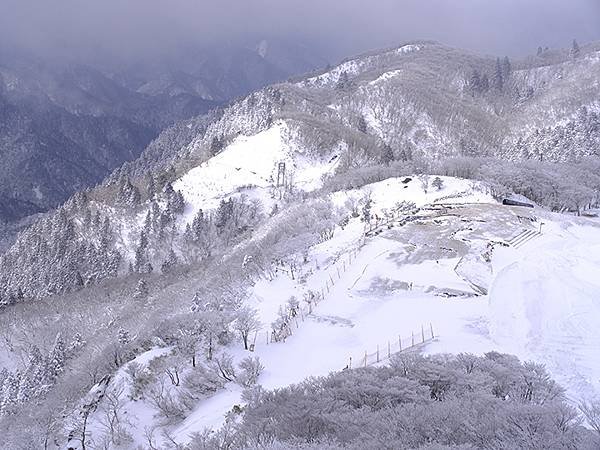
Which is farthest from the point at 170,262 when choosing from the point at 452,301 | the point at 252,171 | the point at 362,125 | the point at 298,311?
the point at 362,125

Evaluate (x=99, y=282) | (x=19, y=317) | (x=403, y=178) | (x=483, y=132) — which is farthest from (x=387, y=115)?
(x=19, y=317)

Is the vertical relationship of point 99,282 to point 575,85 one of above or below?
below

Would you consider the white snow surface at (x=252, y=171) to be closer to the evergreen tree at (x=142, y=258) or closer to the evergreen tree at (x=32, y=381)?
the evergreen tree at (x=142, y=258)

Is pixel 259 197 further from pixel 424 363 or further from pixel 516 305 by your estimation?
pixel 424 363

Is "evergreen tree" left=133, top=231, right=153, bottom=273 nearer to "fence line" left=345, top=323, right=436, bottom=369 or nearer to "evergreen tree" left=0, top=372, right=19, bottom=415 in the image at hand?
"evergreen tree" left=0, top=372, right=19, bottom=415

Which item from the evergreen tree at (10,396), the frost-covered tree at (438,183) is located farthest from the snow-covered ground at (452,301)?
the evergreen tree at (10,396)

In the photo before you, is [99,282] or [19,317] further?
[99,282]

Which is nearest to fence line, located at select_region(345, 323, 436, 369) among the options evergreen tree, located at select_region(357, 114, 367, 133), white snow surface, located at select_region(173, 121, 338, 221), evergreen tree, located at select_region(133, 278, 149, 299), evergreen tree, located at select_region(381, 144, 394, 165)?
evergreen tree, located at select_region(133, 278, 149, 299)

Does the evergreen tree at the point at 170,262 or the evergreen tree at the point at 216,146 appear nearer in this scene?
the evergreen tree at the point at 170,262
